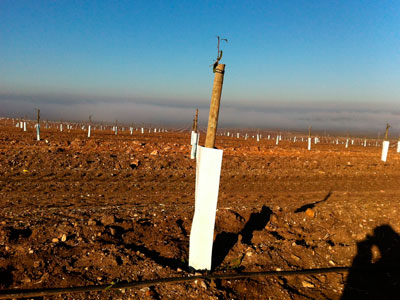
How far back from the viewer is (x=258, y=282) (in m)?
4.36

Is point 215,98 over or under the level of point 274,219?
over

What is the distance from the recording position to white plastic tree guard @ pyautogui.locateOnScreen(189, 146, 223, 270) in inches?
163

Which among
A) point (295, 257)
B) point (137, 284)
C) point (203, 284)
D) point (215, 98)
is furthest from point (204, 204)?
point (295, 257)

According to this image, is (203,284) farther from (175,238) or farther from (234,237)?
(234,237)

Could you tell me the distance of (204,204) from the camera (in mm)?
4285

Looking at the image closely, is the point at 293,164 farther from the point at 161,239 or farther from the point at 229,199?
the point at 161,239

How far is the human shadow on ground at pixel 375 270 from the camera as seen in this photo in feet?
14.4

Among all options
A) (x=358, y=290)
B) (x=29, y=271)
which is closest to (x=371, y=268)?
(x=358, y=290)

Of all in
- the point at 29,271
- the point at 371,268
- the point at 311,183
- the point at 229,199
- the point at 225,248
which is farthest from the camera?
the point at 311,183

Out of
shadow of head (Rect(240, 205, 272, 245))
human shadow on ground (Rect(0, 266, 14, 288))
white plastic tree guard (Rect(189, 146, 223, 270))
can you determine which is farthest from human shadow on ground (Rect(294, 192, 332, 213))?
human shadow on ground (Rect(0, 266, 14, 288))

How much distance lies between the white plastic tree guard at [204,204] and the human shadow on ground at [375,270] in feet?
7.15

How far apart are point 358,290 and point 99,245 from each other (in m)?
4.34

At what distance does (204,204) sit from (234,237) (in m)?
2.18

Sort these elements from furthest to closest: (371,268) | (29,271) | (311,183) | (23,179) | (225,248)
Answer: (311,183) < (23,179) < (225,248) < (371,268) < (29,271)
